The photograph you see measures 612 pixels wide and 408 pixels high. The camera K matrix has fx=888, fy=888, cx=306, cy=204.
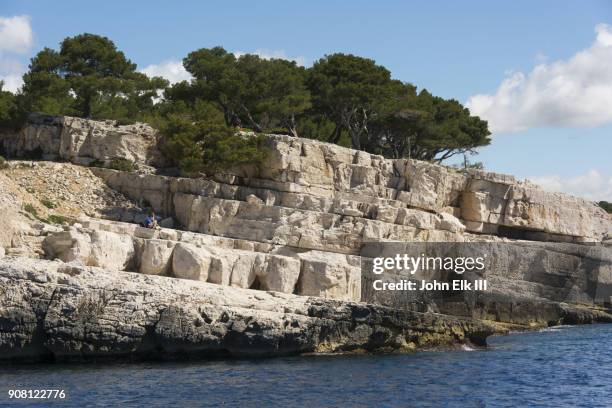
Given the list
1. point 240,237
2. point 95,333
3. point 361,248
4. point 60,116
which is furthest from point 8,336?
point 60,116

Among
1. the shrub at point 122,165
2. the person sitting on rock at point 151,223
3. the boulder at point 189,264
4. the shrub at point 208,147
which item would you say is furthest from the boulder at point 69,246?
the shrub at point 122,165

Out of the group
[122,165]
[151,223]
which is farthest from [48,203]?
[122,165]

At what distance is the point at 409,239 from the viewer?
4269 centimetres

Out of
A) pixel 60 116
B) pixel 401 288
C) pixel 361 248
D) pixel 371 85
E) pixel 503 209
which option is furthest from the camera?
pixel 371 85

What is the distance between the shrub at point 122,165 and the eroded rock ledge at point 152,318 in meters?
14.4

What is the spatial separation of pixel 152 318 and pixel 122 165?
666 inches

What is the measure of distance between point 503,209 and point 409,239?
1016cm

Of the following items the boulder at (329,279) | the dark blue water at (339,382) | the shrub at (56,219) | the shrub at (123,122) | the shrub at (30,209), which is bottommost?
the dark blue water at (339,382)

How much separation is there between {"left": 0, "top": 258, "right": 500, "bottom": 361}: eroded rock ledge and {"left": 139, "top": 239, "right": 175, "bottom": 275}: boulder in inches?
74.9

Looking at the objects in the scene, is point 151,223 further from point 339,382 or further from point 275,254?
point 339,382

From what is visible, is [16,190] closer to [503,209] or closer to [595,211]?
[503,209]

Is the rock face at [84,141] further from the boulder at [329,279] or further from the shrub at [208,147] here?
the boulder at [329,279]

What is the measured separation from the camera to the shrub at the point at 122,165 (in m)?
45.1

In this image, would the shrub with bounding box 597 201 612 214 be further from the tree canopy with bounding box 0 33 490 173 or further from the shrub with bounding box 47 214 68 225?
the shrub with bounding box 47 214 68 225
